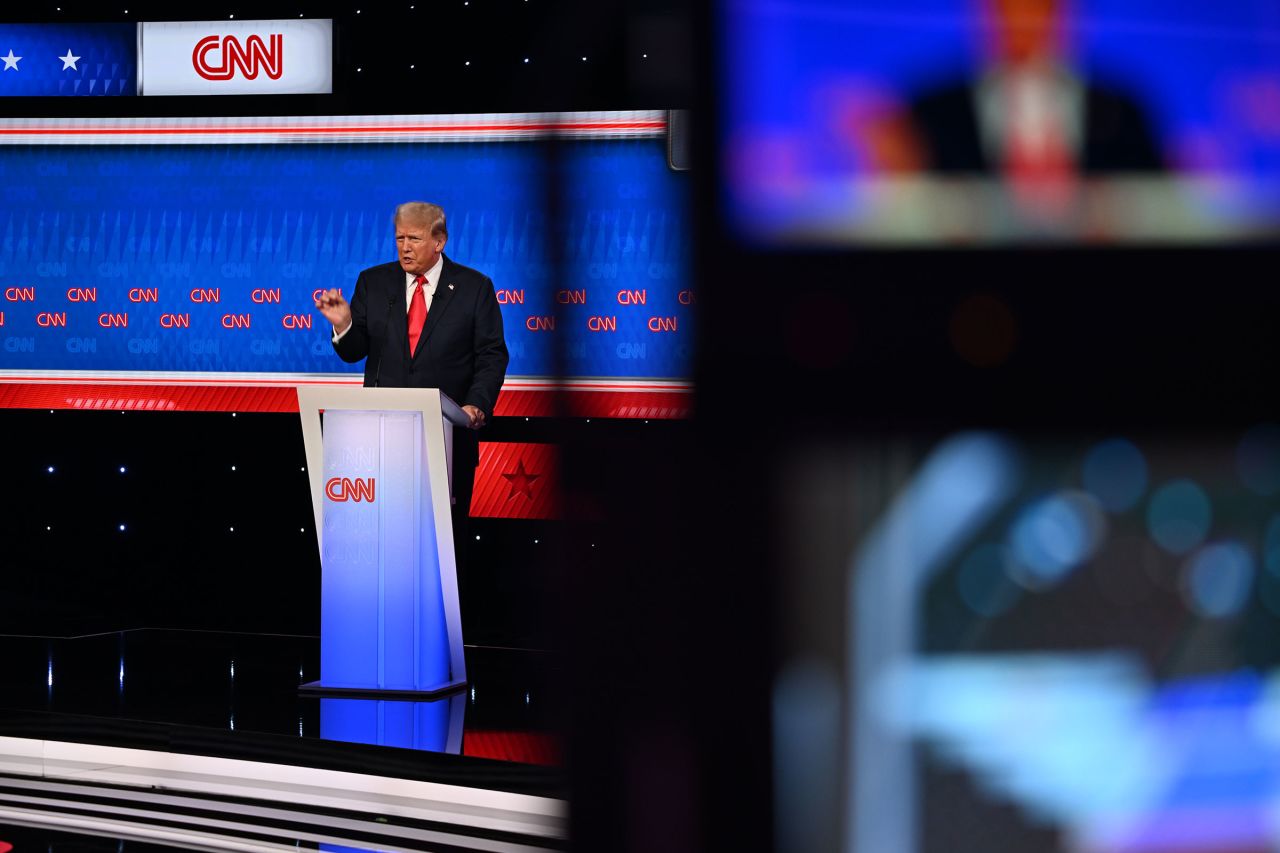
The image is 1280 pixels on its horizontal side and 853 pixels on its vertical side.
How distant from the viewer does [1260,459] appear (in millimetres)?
886

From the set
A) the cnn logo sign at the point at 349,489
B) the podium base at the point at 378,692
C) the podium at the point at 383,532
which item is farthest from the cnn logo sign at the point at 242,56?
the podium base at the point at 378,692

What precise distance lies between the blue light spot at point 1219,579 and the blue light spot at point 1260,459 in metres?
0.04

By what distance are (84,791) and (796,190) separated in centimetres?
278

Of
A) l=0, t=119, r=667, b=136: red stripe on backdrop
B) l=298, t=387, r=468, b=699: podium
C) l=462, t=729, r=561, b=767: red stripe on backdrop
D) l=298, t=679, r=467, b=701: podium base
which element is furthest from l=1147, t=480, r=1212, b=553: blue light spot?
l=0, t=119, r=667, b=136: red stripe on backdrop

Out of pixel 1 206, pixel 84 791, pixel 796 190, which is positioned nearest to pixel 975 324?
pixel 796 190

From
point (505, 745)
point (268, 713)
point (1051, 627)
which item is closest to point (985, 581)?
point (1051, 627)

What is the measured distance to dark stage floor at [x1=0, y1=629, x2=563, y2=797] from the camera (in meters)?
3.07

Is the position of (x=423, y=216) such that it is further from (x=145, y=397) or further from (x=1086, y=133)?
(x=1086, y=133)

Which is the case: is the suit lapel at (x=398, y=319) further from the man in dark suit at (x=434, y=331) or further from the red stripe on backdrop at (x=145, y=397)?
the red stripe on backdrop at (x=145, y=397)

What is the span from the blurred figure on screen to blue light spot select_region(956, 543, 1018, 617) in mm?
235

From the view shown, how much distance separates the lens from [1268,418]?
2.90ft

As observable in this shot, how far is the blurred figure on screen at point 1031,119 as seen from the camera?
92cm

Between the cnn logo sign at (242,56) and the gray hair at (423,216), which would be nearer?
the gray hair at (423,216)

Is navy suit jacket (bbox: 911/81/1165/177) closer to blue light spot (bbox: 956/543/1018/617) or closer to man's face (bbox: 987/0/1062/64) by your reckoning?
man's face (bbox: 987/0/1062/64)
